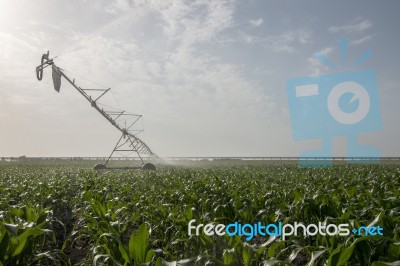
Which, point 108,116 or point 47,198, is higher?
point 108,116

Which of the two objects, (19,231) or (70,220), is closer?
(19,231)

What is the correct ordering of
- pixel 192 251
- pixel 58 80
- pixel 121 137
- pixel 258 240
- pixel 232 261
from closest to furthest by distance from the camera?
pixel 232 261 < pixel 192 251 < pixel 258 240 < pixel 58 80 < pixel 121 137

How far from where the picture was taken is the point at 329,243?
419 centimetres

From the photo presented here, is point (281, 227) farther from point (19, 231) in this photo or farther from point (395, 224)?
point (19, 231)

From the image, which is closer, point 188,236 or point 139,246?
point 139,246

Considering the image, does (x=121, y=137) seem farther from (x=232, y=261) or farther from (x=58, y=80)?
(x=232, y=261)

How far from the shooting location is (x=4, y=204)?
7266 millimetres

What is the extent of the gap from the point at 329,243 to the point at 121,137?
89.9ft

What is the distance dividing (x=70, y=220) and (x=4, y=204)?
62.8 inches

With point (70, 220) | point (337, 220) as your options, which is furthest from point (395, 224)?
point (70, 220)

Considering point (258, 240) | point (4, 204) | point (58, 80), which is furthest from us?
point (58, 80)

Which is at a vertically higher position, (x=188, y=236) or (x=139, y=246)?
(x=139, y=246)

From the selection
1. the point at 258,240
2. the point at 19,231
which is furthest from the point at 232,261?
the point at 258,240

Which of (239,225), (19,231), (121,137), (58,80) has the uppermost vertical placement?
(58,80)
